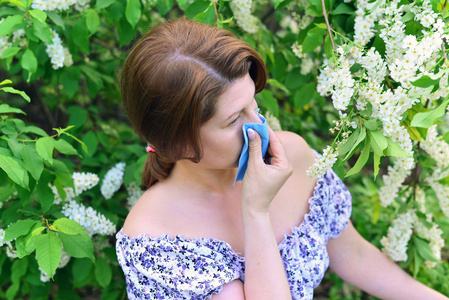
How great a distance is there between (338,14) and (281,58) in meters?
0.57

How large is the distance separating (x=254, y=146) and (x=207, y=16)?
52 cm

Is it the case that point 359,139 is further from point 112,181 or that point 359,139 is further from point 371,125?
point 112,181

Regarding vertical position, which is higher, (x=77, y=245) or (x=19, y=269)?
(x=77, y=245)

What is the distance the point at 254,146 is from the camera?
4.81ft

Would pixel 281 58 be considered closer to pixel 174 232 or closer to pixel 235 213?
pixel 235 213

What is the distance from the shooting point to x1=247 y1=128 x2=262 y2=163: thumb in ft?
4.71

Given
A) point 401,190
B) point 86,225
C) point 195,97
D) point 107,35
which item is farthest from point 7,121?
point 401,190

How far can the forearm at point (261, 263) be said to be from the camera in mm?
1460

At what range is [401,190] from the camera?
2.22 meters

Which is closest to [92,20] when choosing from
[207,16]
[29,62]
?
[29,62]

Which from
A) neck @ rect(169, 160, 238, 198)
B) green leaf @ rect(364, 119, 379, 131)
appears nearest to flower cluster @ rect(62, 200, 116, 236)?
neck @ rect(169, 160, 238, 198)

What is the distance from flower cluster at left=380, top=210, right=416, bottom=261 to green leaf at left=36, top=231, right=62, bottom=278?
4.36ft

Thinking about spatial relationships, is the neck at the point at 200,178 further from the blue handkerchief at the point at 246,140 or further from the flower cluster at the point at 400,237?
the flower cluster at the point at 400,237

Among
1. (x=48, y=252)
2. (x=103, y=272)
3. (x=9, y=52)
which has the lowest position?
(x=103, y=272)
